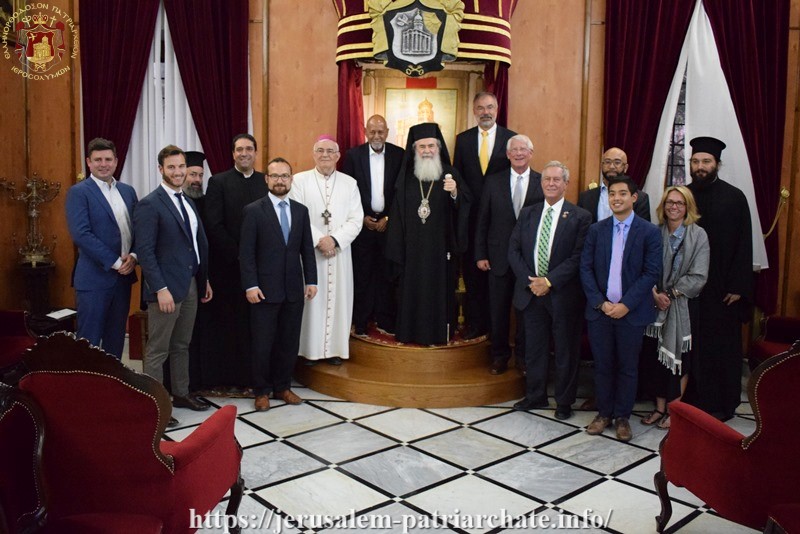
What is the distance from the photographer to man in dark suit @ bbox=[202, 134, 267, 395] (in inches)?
198

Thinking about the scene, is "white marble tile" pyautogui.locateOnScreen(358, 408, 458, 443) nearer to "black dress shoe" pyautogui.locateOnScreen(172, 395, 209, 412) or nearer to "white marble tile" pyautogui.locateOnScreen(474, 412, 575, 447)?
"white marble tile" pyautogui.locateOnScreen(474, 412, 575, 447)

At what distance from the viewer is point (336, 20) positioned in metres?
6.29

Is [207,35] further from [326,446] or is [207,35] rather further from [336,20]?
[326,446]

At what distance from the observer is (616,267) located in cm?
439

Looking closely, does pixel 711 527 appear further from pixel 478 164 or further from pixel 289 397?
pixel 478 164

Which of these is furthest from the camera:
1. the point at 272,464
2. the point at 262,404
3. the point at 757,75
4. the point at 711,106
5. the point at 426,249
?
the point at 711,106

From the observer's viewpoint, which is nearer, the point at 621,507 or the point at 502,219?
the point at 621,507

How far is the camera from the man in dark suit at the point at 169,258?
4.32 meters

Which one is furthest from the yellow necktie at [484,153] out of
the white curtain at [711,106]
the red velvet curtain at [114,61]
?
the red velvet curtain at [114,61]

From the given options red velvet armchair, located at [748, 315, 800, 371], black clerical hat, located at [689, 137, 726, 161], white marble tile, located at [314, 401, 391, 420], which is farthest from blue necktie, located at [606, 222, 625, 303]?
white marble tile, located at [314, 401, 391, 420]

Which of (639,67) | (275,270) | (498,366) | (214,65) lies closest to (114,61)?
(214,65)

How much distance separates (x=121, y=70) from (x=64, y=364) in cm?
478

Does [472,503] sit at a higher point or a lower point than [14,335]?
lower

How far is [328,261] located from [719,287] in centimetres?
266
